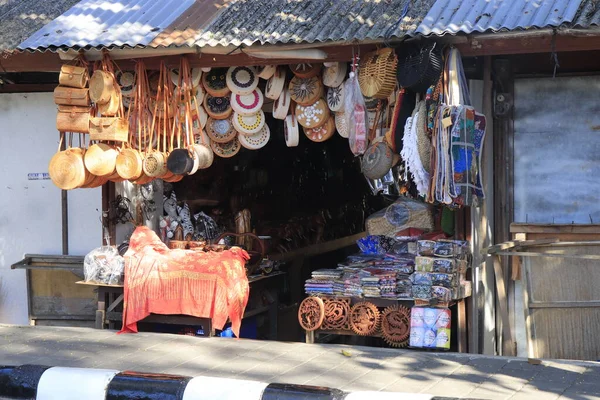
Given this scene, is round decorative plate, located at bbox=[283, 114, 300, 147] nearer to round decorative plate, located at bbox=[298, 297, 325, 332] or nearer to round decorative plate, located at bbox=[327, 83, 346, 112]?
round decorative plate, located at bbox=[327, 83, 346, 112]

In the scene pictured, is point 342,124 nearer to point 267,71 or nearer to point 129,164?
point 267,71

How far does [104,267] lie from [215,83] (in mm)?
2061

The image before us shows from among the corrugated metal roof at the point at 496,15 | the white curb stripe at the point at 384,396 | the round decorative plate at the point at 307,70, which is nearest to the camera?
the white curb stripe at the point at 384,396

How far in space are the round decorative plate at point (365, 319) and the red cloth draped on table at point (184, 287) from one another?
1150 millimetres

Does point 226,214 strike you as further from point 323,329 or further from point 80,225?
point 323,329

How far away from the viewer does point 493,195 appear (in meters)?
8.55

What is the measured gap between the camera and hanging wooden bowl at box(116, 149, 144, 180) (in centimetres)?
826

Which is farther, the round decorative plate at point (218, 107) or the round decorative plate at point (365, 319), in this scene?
the round decorative plate at point (218, 107)

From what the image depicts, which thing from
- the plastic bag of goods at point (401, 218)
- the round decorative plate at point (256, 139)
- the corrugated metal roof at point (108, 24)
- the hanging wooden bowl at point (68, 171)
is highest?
the corrugated metal roof at point (108, 24)

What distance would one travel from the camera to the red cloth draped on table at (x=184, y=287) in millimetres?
8492

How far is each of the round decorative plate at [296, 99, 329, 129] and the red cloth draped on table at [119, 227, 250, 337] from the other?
152 cm

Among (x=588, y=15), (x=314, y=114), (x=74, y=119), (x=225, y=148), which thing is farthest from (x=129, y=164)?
(x=588, y=15)

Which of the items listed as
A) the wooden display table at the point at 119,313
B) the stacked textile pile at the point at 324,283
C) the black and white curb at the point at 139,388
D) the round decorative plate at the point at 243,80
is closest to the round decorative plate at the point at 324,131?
the round decorative plate at the point at 243,80

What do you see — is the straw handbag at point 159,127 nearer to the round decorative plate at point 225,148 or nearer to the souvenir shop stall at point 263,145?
the souvenir shop stall at point 263,145
